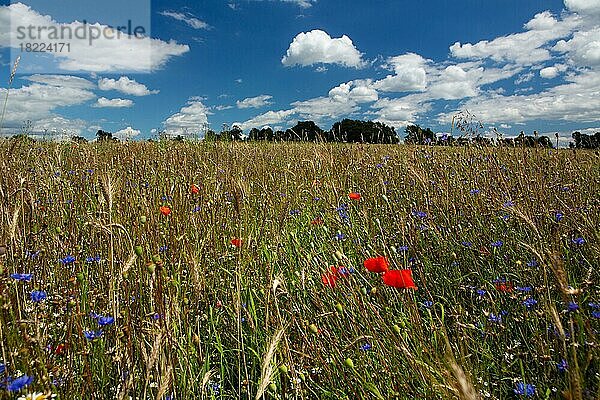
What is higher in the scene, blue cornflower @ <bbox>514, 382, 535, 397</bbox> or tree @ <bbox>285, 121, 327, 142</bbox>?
tree @ <bbox>285, 121, 327, 142</bbox>

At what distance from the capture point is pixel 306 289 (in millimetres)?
2000

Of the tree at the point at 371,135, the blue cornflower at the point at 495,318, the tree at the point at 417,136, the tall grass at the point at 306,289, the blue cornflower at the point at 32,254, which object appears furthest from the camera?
the tree at the point at 371,135

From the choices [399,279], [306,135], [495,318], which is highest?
[306,135]

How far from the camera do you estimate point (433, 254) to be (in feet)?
8.47

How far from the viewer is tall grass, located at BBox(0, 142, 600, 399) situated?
1.29m

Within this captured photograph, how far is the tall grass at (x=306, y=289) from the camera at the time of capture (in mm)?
1288

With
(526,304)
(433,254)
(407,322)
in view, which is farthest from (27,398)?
(433,254)

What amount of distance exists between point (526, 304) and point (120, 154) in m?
5.30

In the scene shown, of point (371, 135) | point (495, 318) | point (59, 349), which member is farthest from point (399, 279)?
point (371, 135)

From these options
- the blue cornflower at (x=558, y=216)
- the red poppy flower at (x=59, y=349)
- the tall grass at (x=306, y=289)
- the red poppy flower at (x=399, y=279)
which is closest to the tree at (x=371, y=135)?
the tall grass at (x=306, y=289)

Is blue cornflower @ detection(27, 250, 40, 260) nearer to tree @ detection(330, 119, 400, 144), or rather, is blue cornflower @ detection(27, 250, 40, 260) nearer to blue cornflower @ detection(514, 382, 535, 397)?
blue cornflower @ detection(514, 382, 535, 397)

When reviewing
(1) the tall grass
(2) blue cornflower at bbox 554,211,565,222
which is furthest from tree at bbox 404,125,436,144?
(2) blue cornflower at bbox 554,211,565,222

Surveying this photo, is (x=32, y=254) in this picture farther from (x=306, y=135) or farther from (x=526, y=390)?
(x=306, y=135)

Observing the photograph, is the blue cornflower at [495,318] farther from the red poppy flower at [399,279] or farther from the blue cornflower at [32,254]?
the blue cornflower at [32,254]
